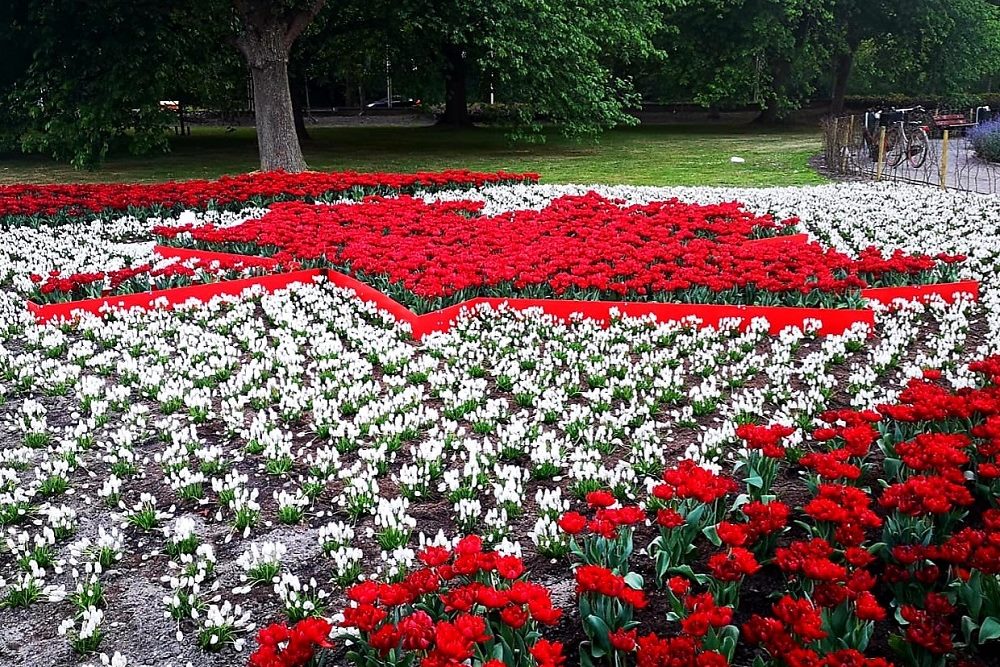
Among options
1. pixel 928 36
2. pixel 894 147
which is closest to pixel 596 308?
pixel 894 147

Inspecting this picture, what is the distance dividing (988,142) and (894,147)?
4.11 m

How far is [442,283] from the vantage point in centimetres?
720

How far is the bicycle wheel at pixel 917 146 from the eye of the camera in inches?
660

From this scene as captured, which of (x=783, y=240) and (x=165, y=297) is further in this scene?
(x=783, y=240)

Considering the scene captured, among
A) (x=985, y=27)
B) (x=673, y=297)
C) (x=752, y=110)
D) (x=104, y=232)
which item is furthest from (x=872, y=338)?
(x=752, y=110)

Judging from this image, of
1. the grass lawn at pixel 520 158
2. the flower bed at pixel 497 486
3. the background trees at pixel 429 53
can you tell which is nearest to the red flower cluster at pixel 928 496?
the flower bed at pixel 497 486

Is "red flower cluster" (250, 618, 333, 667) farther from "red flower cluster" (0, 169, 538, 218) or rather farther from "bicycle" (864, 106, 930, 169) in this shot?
"bicycle" (864, 106, 930, 169)

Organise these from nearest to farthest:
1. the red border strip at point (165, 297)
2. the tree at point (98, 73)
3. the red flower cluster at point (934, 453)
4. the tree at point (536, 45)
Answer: the red flower cluster at point (934, 453) < the red border strip at point (165, 297) < the tree at point (98, 73) < the tree at point (536, 45)

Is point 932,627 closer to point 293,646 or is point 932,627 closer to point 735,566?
point 735,566

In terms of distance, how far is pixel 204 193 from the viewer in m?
12.8

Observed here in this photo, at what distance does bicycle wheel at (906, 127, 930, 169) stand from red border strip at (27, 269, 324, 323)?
13.4m

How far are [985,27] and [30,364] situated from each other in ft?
118

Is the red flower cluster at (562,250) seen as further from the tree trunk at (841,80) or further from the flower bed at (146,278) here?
the tree trunk at (841,80)

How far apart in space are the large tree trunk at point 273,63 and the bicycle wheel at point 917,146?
40.2 feet
